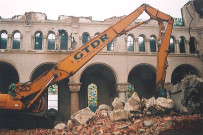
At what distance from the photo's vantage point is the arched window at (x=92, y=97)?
1545cm

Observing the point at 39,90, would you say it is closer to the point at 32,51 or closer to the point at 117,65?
Answer: the point at 32,51

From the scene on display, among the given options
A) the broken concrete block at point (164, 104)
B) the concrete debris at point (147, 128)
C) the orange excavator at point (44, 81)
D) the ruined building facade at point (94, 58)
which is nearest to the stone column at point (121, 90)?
the ruined building facade at point (94, 58)

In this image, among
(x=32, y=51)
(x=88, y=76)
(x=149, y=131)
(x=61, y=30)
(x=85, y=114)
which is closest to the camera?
(x=149, y=131)

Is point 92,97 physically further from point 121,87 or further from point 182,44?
point 182,44

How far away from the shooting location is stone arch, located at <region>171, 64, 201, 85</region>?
47.2 ft

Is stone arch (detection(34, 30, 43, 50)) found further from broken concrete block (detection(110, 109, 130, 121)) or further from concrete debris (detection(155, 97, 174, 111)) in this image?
concrete debris (detection(155, 97, 174, 111))

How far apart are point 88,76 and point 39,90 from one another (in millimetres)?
8759

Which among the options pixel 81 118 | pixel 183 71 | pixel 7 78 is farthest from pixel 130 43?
pixel 7 78

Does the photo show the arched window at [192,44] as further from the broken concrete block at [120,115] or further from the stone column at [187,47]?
the broken concrete block at [120,115]

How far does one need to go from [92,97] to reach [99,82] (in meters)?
1.52

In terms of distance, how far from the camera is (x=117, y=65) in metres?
13.3

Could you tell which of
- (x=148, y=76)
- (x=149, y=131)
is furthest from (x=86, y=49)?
(x=148, y=76)

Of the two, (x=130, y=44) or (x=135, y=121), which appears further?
(x=130, y=44)

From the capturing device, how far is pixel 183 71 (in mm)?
15461
